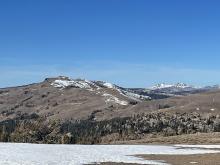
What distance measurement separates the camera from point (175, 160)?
55.8 m

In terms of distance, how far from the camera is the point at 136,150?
69500 millimetres

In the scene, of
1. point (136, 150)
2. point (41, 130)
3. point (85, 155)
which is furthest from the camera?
point (41, 130)

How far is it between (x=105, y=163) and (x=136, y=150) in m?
18.8

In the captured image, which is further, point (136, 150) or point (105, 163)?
point (136, 150)

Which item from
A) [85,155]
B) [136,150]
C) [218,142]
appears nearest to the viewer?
[85,155]

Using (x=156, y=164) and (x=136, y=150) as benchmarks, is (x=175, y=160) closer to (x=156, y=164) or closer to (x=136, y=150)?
(x=156, y=164)

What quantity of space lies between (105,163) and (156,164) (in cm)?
561

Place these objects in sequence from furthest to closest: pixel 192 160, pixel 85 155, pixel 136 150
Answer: pixel 136 150
pixel 85 155
pixel 192 160

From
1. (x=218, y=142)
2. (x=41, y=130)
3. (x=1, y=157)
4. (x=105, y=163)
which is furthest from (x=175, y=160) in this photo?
(x=41, y=130)

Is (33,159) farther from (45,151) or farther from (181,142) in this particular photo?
(181,142)

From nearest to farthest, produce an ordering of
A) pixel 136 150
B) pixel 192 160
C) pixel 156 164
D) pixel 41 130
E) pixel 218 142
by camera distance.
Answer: pixel 156 164
pixel 192 160
pixel 136 150
pixel 218 142
pixel 41 130

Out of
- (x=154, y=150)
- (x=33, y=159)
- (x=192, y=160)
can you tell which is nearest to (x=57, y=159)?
(x=33, y=159)

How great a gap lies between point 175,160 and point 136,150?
1429cm

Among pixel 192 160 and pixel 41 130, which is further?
pixel 41 130
